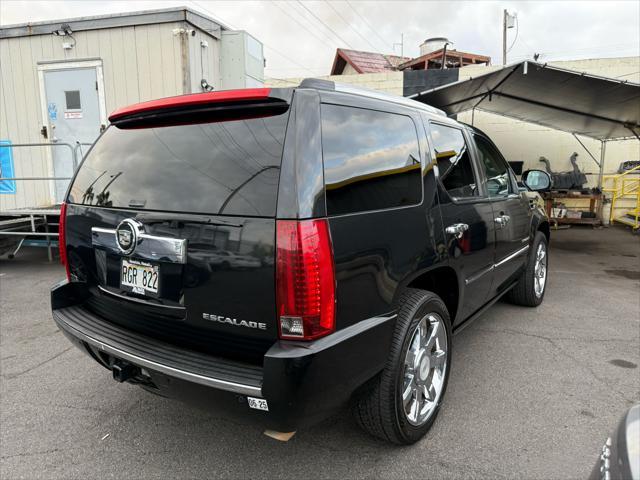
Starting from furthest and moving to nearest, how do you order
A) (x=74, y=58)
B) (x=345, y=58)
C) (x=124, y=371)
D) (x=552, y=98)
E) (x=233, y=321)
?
(x=345, y=58) < (x=552, y=98) < (x=74, y=58) < (x=124, y=371) < (x=233, y=321)

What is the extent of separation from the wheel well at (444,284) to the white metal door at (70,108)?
6.66 meters

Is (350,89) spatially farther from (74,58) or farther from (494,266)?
(74,58)

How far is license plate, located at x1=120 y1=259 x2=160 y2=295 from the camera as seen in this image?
83.1 inches

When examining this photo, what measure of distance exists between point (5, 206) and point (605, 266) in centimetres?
1040

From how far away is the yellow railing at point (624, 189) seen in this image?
11180 millimetres

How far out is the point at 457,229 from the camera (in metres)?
2.85

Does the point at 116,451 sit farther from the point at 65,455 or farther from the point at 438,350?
the point at 438,350

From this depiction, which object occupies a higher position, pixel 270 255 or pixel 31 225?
pixel 270 255

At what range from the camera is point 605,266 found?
7.23 meters

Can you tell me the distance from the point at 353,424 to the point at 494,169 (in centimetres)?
249

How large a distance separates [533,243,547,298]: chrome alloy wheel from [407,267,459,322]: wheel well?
2.20 metres

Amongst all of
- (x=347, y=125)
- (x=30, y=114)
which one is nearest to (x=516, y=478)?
(x=347, y=125)

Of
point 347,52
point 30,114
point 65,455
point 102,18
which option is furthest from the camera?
point 347,52

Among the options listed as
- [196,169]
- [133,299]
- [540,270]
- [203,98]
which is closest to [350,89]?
[203,98]
